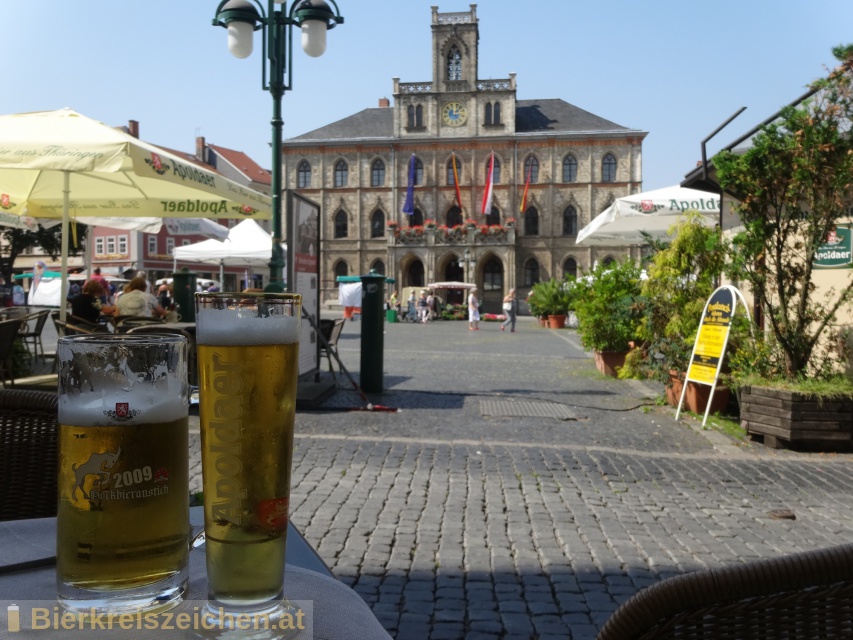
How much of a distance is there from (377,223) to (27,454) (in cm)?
5602

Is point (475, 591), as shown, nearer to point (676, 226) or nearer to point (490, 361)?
point (676, 226)

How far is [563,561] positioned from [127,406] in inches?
119

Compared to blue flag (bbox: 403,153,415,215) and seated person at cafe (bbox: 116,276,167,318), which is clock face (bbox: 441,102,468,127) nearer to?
blue flag (bbox: 403,153,415,215)

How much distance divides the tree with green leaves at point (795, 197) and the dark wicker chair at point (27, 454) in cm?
553

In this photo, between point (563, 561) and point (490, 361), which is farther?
point (490, 361)

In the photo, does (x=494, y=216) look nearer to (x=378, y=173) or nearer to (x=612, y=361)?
(x=378, y=173)

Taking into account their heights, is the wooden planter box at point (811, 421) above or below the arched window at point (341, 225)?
below

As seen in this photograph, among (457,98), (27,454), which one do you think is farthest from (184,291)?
(457,98)

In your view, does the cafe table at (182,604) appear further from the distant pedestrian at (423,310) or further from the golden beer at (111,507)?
the distant pedestrian at (423,310)

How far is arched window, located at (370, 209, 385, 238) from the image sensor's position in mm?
57156

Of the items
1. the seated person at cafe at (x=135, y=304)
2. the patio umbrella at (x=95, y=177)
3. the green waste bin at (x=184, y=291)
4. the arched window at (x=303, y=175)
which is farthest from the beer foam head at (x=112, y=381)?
the arched window at (x=303, y=175)

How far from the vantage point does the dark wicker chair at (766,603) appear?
2.56ft

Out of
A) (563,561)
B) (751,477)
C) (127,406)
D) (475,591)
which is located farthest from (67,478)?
(751,477)

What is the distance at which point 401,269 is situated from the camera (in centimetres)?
5431
